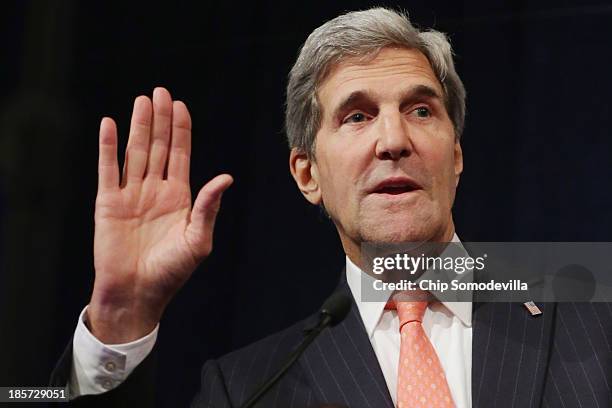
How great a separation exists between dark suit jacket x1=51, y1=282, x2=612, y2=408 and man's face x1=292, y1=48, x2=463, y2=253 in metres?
0.19

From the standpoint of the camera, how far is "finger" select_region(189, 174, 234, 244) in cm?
136

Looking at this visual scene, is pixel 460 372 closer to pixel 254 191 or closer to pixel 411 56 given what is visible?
pixel 411 56

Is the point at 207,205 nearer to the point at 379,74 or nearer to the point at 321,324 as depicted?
the point at 321,324

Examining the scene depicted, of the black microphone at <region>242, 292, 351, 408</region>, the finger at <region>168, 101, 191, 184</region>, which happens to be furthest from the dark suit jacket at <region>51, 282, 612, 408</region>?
the finger at <region>168, 101, 191, 184</region>

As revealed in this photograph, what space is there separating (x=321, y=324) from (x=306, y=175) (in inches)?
27.4

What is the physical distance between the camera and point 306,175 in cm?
194

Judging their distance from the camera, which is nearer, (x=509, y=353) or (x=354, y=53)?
(x=509, y=353)

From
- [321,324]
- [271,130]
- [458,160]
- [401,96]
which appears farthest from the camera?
[271,130]

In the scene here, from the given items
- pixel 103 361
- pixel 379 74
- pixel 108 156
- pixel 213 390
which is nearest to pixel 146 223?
pixel 108 156

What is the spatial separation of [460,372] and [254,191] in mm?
835

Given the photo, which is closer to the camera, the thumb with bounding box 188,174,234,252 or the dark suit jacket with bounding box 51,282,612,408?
the thumb with bounding box 188,174,234,252

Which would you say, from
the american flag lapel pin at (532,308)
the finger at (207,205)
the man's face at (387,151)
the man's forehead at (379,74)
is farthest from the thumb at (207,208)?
the american flag lapel pin at (532,308)

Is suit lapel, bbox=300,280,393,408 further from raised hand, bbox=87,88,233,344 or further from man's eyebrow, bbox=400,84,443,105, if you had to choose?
man's eyebrow, bbox=400,84,443,105

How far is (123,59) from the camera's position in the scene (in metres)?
2.26
